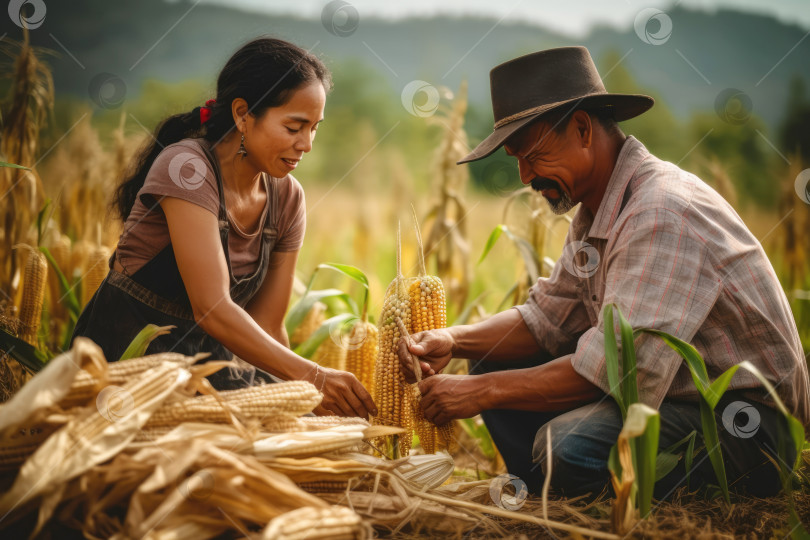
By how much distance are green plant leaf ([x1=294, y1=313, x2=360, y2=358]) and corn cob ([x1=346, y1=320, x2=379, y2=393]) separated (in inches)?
3.2

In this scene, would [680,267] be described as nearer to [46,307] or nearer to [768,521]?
[768,521]

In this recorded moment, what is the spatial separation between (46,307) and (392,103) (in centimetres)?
3892

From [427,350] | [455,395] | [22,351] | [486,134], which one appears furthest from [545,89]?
[486,134]

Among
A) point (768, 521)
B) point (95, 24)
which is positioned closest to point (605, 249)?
point (768, 521)

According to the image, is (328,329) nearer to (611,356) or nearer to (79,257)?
(611,356)

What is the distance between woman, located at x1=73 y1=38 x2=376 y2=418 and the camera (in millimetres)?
2570

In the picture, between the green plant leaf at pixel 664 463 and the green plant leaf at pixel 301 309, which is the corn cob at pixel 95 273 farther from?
the green plant leaf at pixel 664 463

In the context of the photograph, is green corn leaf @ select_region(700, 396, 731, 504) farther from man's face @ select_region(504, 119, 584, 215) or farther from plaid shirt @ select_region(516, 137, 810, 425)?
man's face @ select_region(504, 119, 584, 215)

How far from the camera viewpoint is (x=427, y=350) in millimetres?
2738

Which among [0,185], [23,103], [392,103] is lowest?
[0,185]

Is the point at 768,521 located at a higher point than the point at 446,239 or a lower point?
lower

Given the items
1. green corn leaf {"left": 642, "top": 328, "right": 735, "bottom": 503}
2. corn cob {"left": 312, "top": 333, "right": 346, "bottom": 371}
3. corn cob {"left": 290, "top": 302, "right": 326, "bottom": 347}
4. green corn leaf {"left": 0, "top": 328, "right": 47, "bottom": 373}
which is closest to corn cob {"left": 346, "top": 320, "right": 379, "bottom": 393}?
corn cob {"left": 312, "top": 333, "right": 346, "bottom": 371}

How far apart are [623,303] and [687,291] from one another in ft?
0.76

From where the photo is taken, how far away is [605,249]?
2715mm
